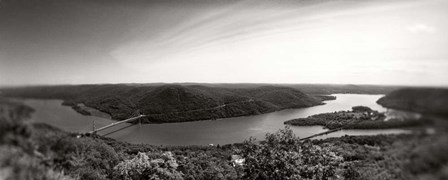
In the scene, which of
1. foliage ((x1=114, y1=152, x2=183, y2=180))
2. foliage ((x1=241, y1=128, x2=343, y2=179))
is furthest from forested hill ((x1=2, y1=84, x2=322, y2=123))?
foliage ((x1=241, y1=128, x2=343, y2=179))

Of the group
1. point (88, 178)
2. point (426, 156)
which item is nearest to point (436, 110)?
point (426, 156)

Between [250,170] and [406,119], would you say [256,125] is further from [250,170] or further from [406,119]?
[406,119]

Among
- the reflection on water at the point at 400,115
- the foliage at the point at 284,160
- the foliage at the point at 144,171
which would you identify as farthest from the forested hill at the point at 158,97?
the reflection on water at the point at 400,115

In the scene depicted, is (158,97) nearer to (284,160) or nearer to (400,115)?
(284,160)

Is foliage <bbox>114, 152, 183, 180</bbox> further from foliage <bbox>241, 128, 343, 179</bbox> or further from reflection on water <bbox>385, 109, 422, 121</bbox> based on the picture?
reflection on water <bbox>385, 109, 422, 121</bbox>

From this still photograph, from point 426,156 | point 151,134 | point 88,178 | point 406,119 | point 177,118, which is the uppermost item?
point 406,119

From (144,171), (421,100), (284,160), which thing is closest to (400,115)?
(421,100)

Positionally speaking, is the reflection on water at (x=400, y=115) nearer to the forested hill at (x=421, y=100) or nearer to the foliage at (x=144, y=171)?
the forested hill at (x=421, y=100)
